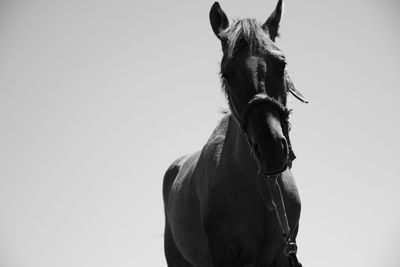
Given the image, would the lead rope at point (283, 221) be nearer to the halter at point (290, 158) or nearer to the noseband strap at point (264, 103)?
the halter at point (290, 158)

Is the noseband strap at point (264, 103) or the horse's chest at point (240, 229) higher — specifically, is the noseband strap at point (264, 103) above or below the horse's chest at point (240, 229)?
above

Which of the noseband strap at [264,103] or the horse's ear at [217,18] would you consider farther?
the horse's ear at [217,18]

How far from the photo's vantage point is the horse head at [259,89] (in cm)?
428

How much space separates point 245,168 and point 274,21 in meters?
1.37

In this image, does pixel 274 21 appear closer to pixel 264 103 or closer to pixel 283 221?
pixel 264 103

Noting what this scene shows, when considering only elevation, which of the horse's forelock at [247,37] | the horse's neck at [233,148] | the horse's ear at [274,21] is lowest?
the horse's neck at [233,148]

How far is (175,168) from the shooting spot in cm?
855

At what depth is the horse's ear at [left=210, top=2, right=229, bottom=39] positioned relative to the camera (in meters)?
5.55

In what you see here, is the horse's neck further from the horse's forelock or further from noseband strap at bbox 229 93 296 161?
the horse's forelock

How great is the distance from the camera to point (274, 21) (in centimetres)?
550

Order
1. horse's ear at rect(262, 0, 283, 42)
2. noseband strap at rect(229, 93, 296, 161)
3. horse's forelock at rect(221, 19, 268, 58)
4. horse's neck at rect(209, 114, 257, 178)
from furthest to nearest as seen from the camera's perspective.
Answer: horse's ear at rect(262, 0, 283, 42), horse's neck at rect(209, 114, 257, 178), horse's forelock at rect(221, 19, 268, 58), noseband strap at rect(229, 93, 296, 161)

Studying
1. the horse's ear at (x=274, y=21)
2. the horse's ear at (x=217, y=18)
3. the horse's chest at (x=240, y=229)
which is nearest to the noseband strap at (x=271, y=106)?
the horse's chest at (x=240, y=229)

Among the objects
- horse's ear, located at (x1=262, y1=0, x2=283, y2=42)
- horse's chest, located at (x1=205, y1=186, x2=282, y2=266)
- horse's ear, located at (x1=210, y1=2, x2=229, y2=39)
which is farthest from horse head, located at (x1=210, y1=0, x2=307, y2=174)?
horse's chest, located at (x1=205, y1=186, x2=282, y2=266)

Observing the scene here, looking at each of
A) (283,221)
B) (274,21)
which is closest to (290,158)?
(283,221)
